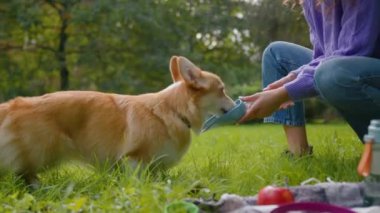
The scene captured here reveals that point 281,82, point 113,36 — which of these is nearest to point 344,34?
point 281,82

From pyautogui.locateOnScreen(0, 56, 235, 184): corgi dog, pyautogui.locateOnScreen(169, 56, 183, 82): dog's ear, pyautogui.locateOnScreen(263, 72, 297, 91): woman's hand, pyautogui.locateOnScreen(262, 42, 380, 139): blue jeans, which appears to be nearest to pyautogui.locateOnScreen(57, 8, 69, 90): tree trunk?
pyautogui.locateOnScreen(169, 56, 183, 82): dog's ear

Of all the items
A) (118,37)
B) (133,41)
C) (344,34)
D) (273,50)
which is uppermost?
(344,34)

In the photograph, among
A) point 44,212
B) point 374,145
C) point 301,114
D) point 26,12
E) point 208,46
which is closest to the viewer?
point 374,145

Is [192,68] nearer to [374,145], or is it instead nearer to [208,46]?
[374,145]

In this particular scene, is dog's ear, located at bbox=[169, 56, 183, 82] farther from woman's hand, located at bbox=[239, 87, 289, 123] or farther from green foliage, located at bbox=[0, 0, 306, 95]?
green foliage, located at bbox=[0, 0, 306, 95]

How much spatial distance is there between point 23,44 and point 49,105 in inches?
579

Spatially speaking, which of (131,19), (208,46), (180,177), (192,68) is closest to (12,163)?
(180,177)

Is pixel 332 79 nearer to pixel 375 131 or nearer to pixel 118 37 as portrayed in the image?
pixel 375 131

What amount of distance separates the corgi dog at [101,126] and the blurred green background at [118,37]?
12399 millimetres

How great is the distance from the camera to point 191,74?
130 inches

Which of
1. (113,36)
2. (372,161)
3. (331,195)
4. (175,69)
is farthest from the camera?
(113,36)

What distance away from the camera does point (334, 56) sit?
2.91 metres

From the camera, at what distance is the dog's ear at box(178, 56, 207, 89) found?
3254 mm

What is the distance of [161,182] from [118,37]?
14481 mm
